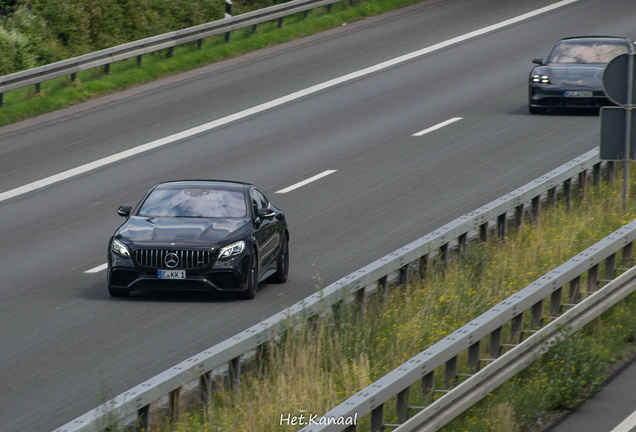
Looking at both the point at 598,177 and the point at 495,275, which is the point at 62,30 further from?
the point at 495,275

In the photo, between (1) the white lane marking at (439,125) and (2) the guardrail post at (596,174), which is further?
(1) the white lane marking at (439,125)

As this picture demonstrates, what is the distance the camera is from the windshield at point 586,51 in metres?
24.6

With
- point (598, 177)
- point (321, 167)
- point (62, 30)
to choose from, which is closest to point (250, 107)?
point (321, 167)

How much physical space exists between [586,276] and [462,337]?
12.3ft

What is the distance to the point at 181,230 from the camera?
13.0 m

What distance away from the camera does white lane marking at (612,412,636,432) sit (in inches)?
314

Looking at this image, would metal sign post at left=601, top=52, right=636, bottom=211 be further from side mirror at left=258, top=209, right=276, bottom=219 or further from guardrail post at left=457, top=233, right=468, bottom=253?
side mirror at left=258, top=209, right=276, bottom=219

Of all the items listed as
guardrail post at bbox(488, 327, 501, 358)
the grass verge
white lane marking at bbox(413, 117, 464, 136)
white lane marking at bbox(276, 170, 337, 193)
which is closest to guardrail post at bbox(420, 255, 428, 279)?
guardrail post at bbox(488, 327, 501, 358)

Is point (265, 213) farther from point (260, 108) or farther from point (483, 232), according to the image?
point (260, 108)

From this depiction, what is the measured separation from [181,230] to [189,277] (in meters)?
0.65

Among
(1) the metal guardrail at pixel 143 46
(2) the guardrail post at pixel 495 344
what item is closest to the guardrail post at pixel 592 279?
(2) the guardrail post at pixel 495 344

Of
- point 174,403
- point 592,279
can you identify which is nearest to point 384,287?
point 592,279

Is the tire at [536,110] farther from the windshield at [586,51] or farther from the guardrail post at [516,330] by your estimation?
the guardrail post at [516,330]

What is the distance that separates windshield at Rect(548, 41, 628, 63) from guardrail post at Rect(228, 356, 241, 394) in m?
18.3
